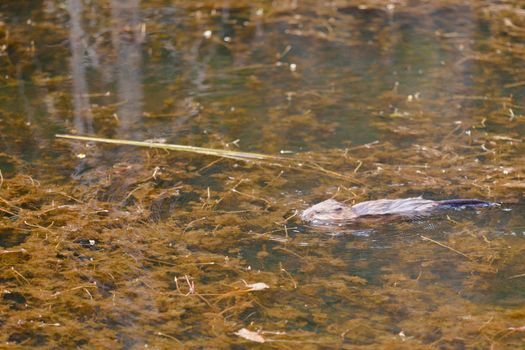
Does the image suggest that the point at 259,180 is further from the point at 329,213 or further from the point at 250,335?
the point at 250,335

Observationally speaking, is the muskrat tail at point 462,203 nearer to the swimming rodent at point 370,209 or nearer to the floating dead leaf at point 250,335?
the swimming rodent at point 370,209

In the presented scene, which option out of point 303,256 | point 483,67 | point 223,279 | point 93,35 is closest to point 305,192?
point 303,256

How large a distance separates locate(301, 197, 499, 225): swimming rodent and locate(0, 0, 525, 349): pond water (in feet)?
0.20

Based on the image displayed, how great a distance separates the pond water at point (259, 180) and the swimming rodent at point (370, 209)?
2.4 inches

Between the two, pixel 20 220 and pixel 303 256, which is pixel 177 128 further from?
pixel 303 256

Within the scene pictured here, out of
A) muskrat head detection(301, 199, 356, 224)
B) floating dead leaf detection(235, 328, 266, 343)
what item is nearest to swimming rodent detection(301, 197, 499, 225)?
muskrat head detection(301, 199, 356, 224)

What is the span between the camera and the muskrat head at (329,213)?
4086 mm

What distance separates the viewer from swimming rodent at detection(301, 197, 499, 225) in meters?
4.09

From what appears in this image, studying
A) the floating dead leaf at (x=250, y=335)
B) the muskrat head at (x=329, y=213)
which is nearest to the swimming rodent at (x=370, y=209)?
the muskrat head at (x=329, y=213)

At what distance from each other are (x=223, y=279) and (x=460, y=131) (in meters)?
2.25

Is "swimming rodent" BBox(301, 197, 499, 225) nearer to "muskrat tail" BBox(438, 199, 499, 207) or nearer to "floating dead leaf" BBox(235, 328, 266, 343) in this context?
"muskrat tail" BBox(438, 199, 499, 207)

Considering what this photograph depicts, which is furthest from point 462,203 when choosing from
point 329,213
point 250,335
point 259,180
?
point 250,335

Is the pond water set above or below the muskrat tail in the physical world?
below

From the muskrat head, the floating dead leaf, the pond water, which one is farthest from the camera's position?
the muskrat head
